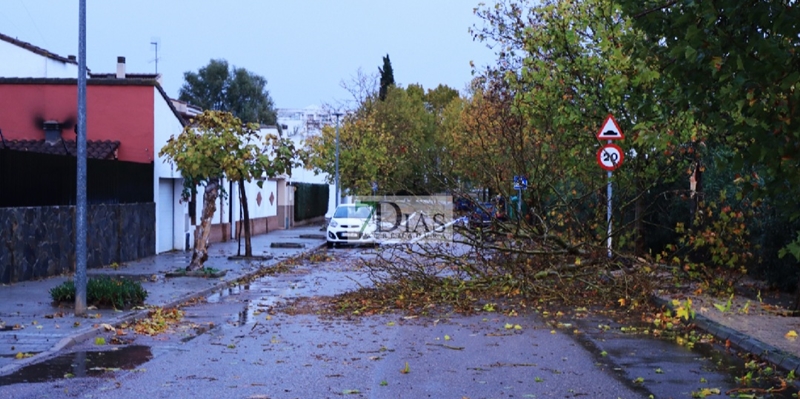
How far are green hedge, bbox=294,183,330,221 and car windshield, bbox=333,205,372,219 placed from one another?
15369 mm

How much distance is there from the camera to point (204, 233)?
2220 centimetres

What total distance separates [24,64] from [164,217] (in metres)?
14.5

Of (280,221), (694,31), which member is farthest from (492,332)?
(280,221)

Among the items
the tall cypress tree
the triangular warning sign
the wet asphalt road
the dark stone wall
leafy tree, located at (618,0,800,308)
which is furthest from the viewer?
the tall cypress tree

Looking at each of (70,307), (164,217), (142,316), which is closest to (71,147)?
(164,217)

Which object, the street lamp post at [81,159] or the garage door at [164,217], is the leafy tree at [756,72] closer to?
the street lamp post at [81,159]

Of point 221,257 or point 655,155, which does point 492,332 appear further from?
point 221,257

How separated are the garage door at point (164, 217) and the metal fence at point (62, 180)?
1015mm

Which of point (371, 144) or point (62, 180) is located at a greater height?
point (371, 144)

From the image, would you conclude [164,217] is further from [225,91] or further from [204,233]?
[225,91]

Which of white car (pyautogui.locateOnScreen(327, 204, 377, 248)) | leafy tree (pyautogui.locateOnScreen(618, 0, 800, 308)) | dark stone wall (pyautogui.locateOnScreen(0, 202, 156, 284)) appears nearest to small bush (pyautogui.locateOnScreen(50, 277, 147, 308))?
dark stone wall (pyautogui.locateOnScreen(0, 202, 156, 284))

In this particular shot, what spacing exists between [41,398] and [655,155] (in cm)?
1486

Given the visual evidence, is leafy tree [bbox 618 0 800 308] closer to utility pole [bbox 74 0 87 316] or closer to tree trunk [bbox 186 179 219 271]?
utility pole [bbox 74 0 87 316]

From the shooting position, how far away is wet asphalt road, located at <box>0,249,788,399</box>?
29.1 feet
